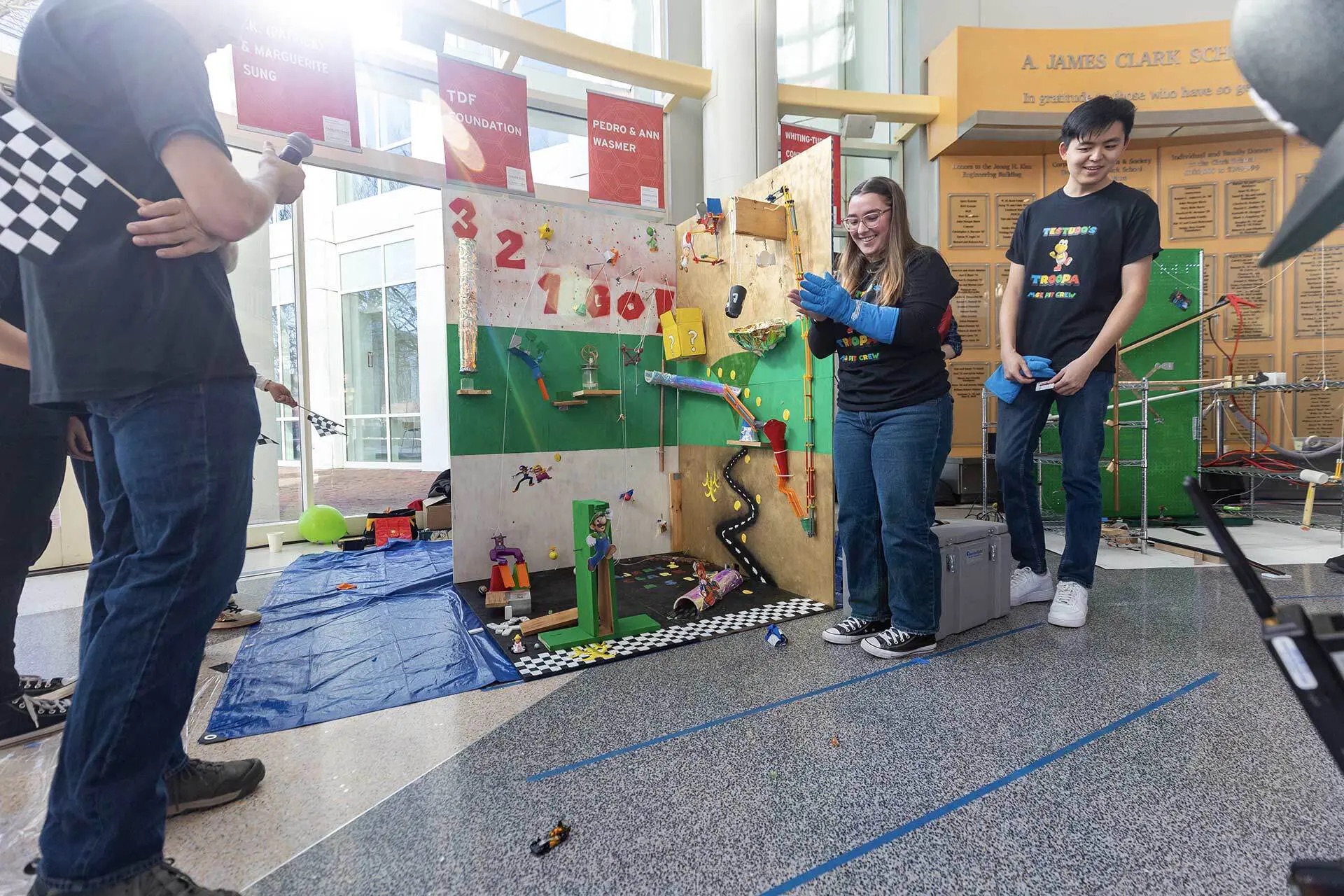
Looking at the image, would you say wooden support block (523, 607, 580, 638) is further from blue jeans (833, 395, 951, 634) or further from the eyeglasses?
the eyeglasses

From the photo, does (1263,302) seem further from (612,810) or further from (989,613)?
(612,810)

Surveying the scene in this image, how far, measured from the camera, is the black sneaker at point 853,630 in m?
2.09

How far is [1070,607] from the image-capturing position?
2209mm

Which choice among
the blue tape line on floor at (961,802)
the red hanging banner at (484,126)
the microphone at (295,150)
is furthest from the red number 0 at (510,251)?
the blue tape line on floor at (961,802)

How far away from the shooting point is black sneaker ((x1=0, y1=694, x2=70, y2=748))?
152cm

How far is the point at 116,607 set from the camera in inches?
35.0

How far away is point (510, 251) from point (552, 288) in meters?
0.26

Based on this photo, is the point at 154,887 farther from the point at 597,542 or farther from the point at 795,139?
the point at 795,139

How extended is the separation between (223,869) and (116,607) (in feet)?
1.67

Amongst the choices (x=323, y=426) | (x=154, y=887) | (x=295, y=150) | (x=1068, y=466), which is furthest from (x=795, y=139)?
(x=154, y=887)

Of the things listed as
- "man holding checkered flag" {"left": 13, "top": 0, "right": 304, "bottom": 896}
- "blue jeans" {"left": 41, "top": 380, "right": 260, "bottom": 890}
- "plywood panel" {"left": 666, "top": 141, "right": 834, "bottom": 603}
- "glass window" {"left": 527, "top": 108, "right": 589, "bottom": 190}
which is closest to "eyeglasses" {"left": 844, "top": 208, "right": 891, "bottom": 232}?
"plywood panel" {"left": 666, "top": 141, "right": 834, "bottom": 603}

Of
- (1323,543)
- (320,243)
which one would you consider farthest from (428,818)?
(320,243)

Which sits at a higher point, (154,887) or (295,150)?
(295,150)

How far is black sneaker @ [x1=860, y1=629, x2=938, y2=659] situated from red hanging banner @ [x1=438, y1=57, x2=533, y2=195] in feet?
8.91
